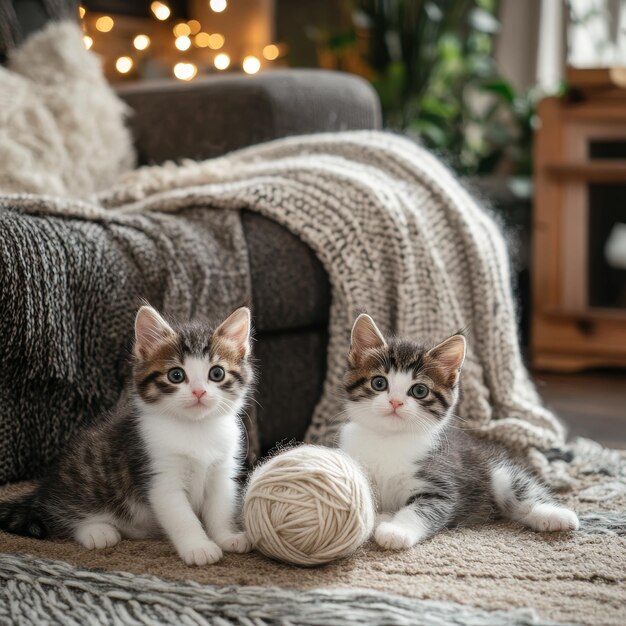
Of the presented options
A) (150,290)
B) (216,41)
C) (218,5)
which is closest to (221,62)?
(216,41)

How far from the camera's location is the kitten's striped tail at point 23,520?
1292mm

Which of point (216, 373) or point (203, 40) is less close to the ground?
point (203, 40)

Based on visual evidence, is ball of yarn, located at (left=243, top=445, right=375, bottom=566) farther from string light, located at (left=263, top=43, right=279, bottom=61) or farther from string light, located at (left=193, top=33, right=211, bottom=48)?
string light, located at (left=193, top=33, right=211, bottom=48)

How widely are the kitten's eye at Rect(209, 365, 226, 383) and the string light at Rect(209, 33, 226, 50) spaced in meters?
3.06

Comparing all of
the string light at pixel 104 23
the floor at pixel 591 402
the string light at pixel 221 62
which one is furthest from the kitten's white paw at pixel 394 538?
the string light at pixel 104 23

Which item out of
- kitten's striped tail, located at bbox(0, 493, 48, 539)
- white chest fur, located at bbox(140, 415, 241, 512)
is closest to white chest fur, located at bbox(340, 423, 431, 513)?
white chest fur, located at bbox(140, 415, 241, 512)

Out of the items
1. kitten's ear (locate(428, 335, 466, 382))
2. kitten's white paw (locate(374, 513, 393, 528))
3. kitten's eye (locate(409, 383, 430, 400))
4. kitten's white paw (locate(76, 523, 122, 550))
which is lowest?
kitten's white paw (locate(374, 513, 393, 528))

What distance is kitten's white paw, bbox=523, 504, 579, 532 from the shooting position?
1.33 m

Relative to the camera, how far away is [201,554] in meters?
1.18

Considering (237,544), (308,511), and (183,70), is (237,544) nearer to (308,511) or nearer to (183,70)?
(308,511)

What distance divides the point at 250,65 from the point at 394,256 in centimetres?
219

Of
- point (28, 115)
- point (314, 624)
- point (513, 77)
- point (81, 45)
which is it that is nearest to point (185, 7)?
point (513, 77)

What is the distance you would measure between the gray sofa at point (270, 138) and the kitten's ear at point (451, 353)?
0.40 meters

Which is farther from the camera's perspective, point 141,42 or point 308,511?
point 141,42
